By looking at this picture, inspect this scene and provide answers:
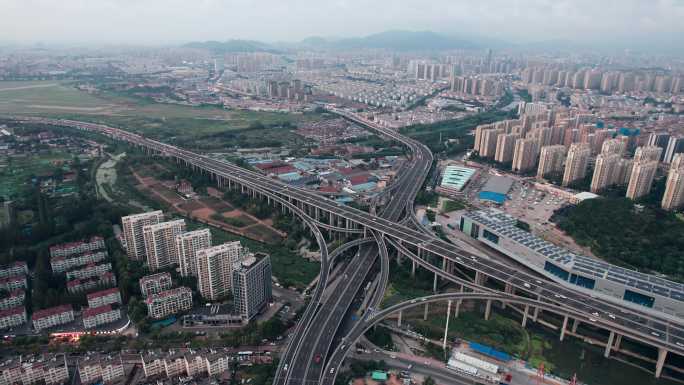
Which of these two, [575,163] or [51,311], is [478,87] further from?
[51,311]

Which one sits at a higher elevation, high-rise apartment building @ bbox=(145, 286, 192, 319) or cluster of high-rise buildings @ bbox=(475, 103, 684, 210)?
cluster of high-rise buildings @ bbox=(475, 103, 684, 210)

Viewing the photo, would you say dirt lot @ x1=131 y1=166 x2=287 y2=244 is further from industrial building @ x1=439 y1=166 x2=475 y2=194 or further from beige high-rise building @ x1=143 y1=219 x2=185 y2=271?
industrial building @ x1=439 y1=166 x2=475 y2=194

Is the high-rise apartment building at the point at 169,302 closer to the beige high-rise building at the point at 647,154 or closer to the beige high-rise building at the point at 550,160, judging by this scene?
the beige high-rise building at the point at 550,160

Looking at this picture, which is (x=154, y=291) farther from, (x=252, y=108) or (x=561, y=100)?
(x=561, y=100)

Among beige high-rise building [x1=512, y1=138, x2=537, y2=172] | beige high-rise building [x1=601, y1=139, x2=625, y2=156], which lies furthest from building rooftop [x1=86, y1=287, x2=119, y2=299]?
beige high-rise building [x1=601, y1=139, x2=625, y2=156]

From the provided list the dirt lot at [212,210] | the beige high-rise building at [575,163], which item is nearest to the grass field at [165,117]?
the dirt lot at [212,210]

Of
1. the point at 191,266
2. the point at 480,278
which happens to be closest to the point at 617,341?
the point at 480,278

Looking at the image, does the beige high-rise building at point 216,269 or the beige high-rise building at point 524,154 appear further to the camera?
the beige high-rise building at point 524,154
